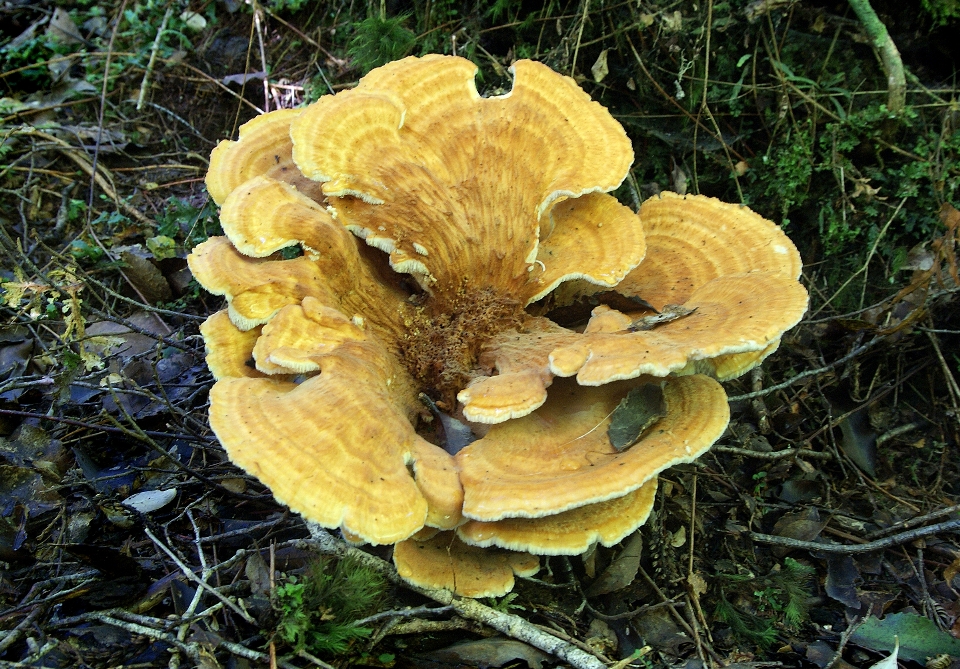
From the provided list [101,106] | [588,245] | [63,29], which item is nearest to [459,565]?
[588,245]

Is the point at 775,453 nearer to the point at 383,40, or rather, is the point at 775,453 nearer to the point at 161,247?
the point at 383,40

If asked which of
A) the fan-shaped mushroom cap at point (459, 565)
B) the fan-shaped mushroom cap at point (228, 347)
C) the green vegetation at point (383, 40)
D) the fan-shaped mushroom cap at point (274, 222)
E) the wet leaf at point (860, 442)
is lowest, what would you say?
the wet leaf at point (860, 442)

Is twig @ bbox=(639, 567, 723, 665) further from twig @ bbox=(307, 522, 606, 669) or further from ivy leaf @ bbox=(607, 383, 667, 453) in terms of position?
ivy leaf @ bbox=(607, 383, 667, 453)

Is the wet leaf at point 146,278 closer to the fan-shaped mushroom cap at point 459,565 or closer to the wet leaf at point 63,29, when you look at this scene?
the fan-shaped mushroom cap at point 459,565

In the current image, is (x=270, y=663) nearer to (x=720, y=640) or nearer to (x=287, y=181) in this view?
(x=720, y=640)

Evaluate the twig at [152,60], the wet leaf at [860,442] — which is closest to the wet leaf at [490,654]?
the wet leaf at [860,442]

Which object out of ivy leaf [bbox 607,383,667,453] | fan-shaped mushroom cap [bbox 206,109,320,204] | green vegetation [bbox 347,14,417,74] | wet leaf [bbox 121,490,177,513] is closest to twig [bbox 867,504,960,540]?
ivy leaf [bbox 607,383,667,453]
